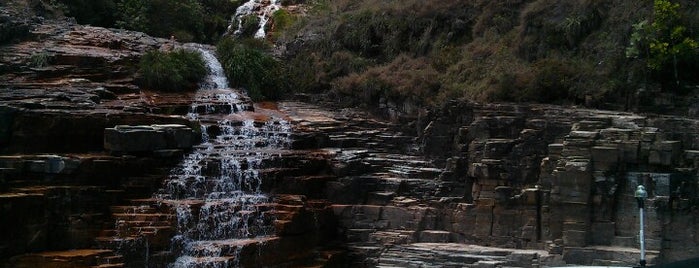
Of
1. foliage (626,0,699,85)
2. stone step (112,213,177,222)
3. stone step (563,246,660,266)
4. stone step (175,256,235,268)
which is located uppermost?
foliage (626,0,699,85)

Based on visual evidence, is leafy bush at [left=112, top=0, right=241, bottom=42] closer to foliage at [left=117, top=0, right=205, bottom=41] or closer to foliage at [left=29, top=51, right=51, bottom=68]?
foliage at [left=117, top=0, right=205, bottom=41]

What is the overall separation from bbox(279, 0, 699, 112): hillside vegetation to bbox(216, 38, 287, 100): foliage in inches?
30.5

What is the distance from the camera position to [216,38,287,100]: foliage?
28.1m

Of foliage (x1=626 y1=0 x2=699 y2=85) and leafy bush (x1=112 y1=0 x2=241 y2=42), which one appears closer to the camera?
foliage (x1=626 y1=0 x2=699 y2=85)

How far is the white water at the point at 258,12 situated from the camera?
122 ft

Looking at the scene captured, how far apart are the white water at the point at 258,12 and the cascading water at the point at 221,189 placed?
12.4 m

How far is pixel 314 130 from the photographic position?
77.6 ft

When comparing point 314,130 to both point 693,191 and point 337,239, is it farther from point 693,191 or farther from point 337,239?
point 693,191

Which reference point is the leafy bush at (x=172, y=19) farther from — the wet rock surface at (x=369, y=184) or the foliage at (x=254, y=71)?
the wet rock surface at (x=369, y=184)

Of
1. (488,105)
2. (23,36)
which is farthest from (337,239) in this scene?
(23,36)

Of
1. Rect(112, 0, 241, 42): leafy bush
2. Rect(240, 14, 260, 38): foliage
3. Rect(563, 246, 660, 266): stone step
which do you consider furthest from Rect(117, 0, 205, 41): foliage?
Rect(563, 246, 660, 266): stone step

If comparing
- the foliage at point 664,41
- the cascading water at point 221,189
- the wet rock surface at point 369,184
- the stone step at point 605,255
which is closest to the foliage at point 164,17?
the wet rock surface at point 369,184

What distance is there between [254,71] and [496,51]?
931 cm

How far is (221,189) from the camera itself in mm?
21141
